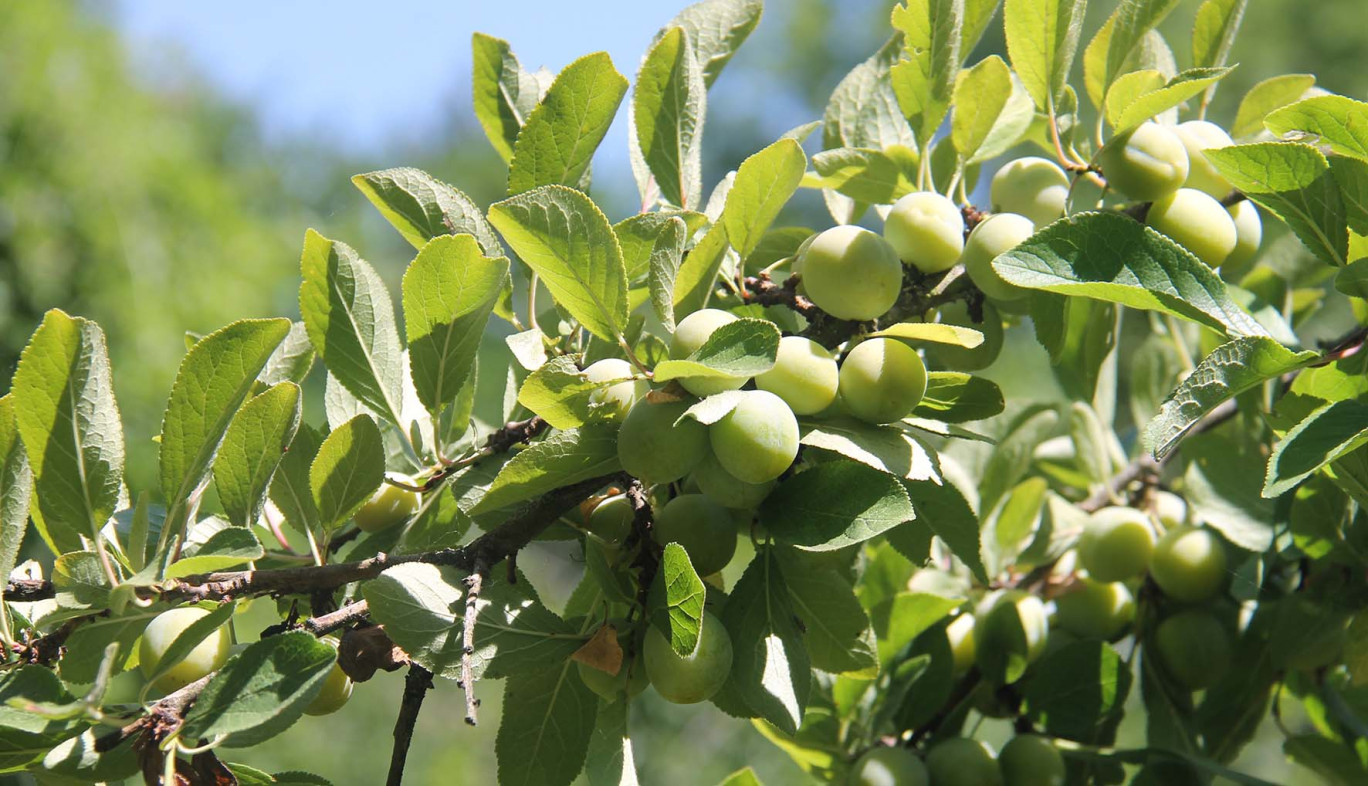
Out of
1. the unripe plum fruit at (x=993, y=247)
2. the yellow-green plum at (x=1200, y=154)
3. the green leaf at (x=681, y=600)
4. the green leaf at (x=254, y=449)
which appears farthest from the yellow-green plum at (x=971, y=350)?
the green leaf at (x=254, y=449)

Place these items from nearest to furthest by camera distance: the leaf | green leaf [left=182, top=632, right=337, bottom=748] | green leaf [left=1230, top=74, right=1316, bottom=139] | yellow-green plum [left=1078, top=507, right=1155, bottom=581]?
green leaf [left=182, top=632, right=337, bottom=748]
the leaf
green leaf [left=1230, top=74, right=1316, bottom=139]
yellow-green plum [left=1078, top=507, right=1155, bottom=581]

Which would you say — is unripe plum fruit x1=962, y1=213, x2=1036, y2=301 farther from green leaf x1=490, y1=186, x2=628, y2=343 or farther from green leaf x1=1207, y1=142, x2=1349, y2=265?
green leaf x1=490, y1=186, x2=628, y2=343

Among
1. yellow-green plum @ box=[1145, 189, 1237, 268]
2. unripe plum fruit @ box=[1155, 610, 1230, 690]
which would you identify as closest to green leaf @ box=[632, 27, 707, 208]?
yellow-green plum @ box=[1145, 189, 1237, 268]

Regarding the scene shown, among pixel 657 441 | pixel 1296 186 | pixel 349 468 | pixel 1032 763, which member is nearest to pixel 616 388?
pixel 657 441

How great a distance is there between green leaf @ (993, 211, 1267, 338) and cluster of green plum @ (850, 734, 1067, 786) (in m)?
0.37

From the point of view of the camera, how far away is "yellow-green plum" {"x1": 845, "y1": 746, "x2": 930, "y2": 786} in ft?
2.34

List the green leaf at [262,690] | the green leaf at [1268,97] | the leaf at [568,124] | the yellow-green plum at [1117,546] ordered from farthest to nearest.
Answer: the yellow-green plum at [1117,546] → the green leaf at [1268,97] → the leaf at [568,124] → the green leaf at [262,690]

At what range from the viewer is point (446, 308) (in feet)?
1.69

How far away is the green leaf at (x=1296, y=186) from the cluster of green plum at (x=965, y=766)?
41 centimetres

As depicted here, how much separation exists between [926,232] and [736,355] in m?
0.20

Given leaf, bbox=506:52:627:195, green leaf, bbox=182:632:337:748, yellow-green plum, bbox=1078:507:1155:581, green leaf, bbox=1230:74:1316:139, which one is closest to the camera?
green leaf, bbox=182:632:337:748

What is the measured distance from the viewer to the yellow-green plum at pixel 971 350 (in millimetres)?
630

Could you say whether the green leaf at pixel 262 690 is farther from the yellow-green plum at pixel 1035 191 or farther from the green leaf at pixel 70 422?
the yellow-green plum at pixel 1035 191

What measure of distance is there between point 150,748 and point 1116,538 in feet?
2.21
